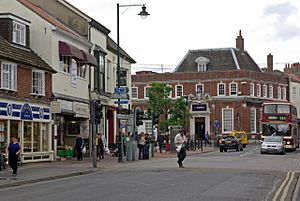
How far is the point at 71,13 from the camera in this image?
139ft

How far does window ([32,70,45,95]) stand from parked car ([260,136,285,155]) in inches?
896

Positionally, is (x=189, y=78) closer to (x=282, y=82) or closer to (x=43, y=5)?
(x=282, y=82)

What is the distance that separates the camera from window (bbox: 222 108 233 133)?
82.6 meters

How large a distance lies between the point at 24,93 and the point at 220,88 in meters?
54.8

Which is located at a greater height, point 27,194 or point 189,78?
point 189,78

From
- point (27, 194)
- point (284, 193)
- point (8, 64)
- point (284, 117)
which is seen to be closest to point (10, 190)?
point (27, 194)

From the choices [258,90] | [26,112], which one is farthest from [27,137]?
[258,90]

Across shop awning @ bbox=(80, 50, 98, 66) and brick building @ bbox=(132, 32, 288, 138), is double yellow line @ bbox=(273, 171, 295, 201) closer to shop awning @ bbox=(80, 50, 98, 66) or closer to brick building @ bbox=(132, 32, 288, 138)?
shop awning @ bbox=(80, 50, 98, 66)

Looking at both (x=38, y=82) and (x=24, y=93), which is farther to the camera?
(x=38, y=82)

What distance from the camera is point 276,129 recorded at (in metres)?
53.5

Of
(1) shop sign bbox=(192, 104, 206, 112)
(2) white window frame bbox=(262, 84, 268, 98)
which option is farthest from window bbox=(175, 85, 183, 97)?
(2) white window frame bbox=(262, 84, 268, 98)

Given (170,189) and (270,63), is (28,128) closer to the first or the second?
(170,189)

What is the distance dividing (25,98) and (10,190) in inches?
493

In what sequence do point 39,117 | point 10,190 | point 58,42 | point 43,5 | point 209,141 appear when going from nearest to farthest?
point 10,190
point 39,117
point 58,42
point 43,5
point 209,141
